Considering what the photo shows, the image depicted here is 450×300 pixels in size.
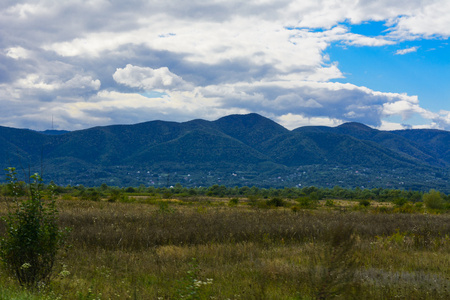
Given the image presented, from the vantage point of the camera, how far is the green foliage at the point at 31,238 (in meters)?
7.61

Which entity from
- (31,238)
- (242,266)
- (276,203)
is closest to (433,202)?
(276,203)

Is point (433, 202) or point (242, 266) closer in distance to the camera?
point (242, 266)

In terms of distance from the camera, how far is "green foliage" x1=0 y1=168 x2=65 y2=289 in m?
7.61

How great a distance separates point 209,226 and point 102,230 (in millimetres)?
4789

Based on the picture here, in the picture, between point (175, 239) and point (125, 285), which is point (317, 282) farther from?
point (175, 239)

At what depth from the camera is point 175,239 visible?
1459 centimetres

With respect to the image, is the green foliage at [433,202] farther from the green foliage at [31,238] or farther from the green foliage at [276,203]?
the green foliage at [31,238]

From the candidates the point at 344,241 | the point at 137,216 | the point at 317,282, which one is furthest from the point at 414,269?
the point at 137,216

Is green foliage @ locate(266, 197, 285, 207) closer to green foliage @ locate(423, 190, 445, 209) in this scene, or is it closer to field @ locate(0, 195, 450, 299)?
green foliage @ locate(423, 190, 445, 209)

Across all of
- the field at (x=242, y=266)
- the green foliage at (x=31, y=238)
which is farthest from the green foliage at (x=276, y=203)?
the green foliage at (x=31, y=238)

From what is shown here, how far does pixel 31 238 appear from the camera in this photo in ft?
25.0

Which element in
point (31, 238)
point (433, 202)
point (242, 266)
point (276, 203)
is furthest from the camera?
point (433, 202)

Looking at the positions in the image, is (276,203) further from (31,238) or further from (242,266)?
(31,238)

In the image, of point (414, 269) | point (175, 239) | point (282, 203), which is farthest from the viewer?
point (282, 203)
